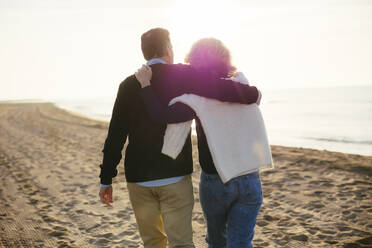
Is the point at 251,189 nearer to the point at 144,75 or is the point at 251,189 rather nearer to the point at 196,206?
the point at 144,75

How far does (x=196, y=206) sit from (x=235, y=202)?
313 cm

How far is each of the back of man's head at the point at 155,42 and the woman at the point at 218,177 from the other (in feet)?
0.46

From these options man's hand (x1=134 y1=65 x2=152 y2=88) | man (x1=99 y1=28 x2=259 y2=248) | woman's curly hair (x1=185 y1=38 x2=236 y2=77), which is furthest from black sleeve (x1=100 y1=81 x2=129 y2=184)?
woman's curly hair (x1=185 y1=38 x2=236 y2=77)

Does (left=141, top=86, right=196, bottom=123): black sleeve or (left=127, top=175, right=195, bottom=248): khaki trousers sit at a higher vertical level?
(left=141, top=86, right=196, bottom=123): black sleeve

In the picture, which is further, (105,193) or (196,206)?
(196,206)

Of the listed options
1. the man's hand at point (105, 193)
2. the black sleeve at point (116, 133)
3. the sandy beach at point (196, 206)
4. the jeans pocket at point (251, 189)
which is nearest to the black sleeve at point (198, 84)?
the black sleeve at point (116, 133)

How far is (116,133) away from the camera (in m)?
2.04

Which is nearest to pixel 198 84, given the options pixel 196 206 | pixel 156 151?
pixel 156 151

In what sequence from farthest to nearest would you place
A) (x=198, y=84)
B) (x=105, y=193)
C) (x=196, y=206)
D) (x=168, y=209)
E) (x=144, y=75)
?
(x=196, y=206), (x=105, y=193), (x=168, y=209), (x=144, y=75), (x=198, y=84)

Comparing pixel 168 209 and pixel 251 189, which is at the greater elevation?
pixel 251 189

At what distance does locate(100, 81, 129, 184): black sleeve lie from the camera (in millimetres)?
1984

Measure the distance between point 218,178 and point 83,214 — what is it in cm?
345

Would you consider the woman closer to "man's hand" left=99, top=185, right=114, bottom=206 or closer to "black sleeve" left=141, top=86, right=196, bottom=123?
"black sleeve" left=141, top=86, right=196, bottom=123

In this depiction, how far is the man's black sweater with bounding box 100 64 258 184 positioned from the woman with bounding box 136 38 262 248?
0.08 m
